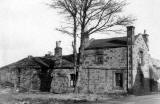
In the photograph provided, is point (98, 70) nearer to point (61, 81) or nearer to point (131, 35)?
point (61, 81)

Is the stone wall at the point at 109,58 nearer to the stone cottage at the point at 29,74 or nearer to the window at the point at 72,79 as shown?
the window at the point at 72,79

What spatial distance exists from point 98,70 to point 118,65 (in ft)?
10.7

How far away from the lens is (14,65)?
143ft

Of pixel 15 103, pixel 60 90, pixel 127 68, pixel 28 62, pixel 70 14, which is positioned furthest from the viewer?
pixel 28 62

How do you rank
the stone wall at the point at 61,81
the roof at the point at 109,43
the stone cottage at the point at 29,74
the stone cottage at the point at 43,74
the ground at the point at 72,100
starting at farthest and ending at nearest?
the stone cottage at the point at 29,74
the stone cottage at the point at 43,74
the stone wall at the point at 61,81
the roof at the point at 109,43
the ground at the point at 72,100

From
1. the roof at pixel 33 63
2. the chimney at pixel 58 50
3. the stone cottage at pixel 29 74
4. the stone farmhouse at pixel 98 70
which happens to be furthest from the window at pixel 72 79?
the chimney at pixel 58 50

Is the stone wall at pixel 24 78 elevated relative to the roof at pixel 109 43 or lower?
lower

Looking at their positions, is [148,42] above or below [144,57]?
above

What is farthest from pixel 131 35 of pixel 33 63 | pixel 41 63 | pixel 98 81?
pixel 33 63

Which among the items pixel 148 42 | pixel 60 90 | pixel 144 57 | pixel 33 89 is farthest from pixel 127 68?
pixel 33 89

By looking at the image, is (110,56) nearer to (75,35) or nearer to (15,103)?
(75,35)

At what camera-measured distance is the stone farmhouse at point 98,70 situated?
116 feet

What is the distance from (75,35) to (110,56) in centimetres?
780

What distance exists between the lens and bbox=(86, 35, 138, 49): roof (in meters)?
36.4
